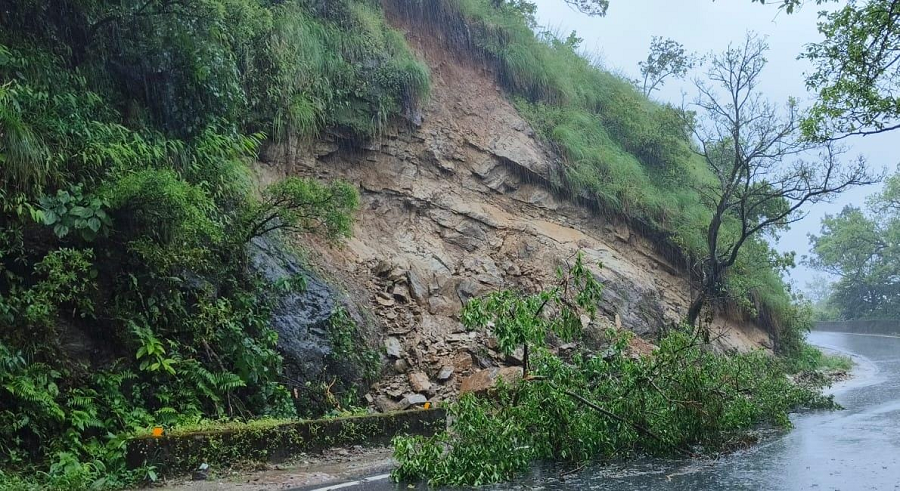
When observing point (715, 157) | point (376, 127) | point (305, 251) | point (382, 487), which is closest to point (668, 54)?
point (715, 157)

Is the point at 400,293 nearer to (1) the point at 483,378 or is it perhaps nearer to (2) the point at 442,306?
(2) the point at 442,306

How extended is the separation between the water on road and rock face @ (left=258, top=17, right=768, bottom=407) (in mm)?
4393

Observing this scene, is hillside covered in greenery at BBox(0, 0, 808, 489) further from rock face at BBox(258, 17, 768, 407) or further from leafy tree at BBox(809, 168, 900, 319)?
leafy tree at BBox(809, 168, 900, 319)

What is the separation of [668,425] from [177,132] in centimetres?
825

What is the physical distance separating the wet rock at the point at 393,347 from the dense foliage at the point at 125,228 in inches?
42.6

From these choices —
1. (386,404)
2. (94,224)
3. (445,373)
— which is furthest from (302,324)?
(94,224)

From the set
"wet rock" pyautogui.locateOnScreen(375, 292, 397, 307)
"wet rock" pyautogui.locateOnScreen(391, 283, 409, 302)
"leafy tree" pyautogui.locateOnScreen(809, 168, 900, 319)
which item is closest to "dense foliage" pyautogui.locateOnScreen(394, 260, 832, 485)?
"wet rock" pyautogui.locateOnScreen(375, 292, 397, 307)

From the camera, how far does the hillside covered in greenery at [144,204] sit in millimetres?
7805

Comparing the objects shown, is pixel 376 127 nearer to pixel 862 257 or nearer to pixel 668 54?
pixel 668 54

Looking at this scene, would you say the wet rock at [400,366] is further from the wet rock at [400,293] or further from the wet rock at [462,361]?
the wet rock at [400,293]

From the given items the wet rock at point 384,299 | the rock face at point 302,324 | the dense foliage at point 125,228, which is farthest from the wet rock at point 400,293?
the dense foliage at point 125,228

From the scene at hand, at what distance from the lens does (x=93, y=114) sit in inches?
389

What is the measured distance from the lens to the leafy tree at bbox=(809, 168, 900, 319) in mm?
46178

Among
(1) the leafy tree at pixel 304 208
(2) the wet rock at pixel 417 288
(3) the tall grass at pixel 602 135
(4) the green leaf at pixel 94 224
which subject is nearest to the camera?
(4) the green leaf at pixel 94 224
